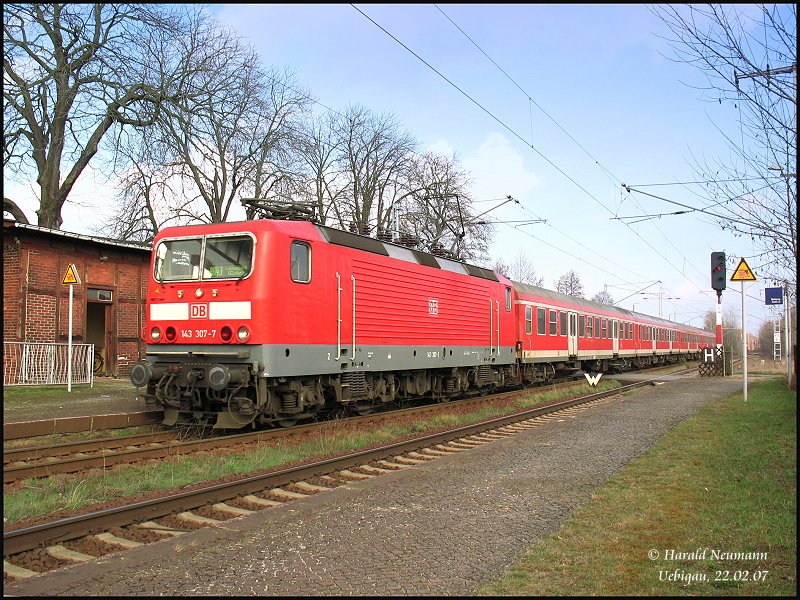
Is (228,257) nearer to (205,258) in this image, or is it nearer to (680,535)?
(205,258)

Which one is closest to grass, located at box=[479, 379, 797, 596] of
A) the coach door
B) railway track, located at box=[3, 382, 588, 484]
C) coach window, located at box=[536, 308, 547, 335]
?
railway track, located at box=[3, 382, 588, 484]

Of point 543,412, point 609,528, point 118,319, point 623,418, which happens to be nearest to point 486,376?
point 543,412

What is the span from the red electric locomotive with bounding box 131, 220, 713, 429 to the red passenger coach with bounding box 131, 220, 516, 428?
0.02 m

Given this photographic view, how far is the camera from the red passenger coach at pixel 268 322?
33.6ft

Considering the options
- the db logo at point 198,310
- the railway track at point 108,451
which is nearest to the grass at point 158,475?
the railway track at point 108,451

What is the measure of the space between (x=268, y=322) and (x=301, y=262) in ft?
4.42

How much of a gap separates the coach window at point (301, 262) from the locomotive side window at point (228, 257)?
744 millimetres

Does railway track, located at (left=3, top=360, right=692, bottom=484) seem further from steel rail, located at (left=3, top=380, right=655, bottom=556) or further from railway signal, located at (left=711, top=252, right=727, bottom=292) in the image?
railway signal, located at (left=711, top=252, right=727, bottom=292)

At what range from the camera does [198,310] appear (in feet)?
35.1

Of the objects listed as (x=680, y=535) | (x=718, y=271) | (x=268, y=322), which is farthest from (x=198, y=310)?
(x=718, y=271)

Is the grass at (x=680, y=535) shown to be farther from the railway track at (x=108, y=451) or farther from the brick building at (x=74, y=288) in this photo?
the brick building at (x=74, y=288)

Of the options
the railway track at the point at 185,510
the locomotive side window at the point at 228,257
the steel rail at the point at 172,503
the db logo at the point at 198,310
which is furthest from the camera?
the db logo at the point at 198,310

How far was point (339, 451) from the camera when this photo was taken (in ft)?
33.3

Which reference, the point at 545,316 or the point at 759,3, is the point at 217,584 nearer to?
the point at 759,3
